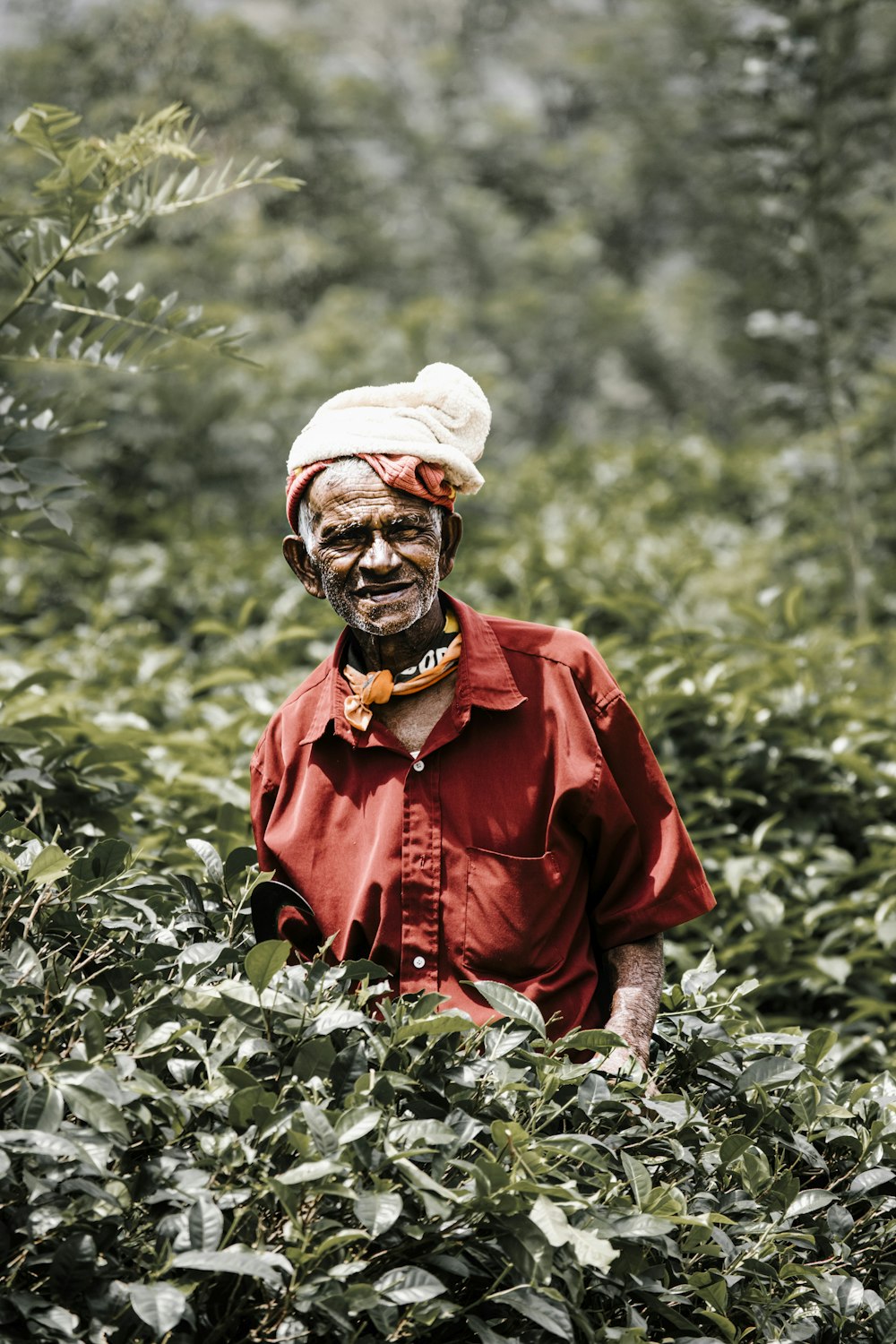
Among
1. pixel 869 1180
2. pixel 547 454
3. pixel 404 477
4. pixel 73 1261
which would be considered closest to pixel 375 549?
pixel 404 477

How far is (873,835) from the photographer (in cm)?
375

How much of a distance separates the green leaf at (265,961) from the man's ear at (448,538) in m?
0.81

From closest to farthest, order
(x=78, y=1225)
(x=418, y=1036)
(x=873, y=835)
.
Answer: (x=78, y=1225), (x=418, y=1036), (x=873, y=835)

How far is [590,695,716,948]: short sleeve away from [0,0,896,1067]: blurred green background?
900 millimetres

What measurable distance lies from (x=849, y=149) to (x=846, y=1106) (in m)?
5.84

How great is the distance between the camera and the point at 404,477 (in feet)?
7.47

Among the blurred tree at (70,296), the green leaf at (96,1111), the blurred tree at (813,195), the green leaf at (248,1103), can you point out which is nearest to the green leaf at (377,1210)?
the green leaf at (248,1103)

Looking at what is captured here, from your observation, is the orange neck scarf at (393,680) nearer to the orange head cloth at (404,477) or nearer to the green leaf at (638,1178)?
the orange head cloth at (404,477)

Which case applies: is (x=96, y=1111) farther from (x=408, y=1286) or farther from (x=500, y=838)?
(x=500, y=838)

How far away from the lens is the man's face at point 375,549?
229 centimetres

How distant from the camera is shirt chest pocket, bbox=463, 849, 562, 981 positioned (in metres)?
2.27

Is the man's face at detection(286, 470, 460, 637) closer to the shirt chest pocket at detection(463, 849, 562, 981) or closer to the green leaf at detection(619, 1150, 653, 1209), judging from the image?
the shirt chest pocket at detection(463, 849, 562, 981)

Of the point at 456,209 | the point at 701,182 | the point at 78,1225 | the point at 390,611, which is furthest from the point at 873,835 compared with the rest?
the point at 701,182

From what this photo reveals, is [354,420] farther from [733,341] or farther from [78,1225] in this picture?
[733,341]
